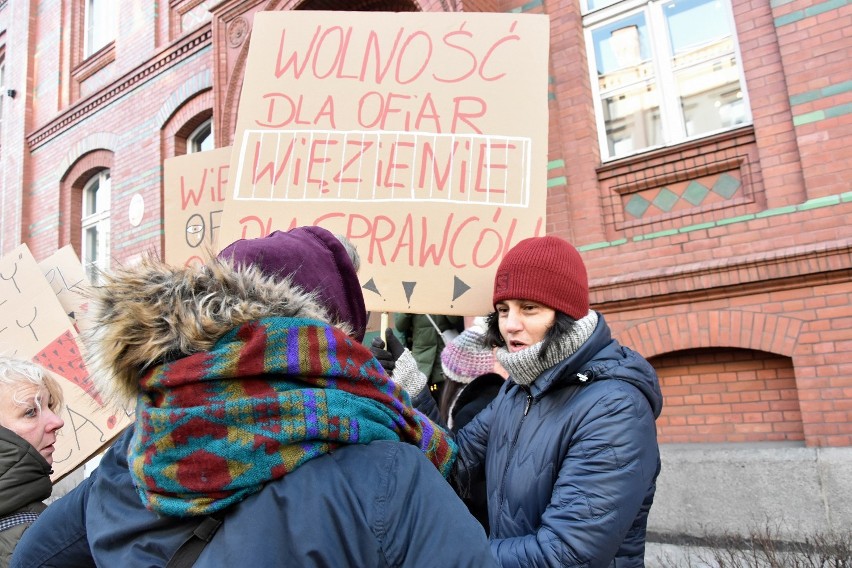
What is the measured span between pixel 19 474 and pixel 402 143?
174 cm

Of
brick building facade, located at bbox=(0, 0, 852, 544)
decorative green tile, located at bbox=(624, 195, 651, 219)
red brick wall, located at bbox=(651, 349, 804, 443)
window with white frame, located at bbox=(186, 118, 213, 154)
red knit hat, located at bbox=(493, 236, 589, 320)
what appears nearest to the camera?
red knit hat, located at bbox=(493, 236, 589, 320)

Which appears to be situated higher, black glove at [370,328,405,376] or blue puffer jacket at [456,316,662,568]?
black glove at [370,328,405,376]

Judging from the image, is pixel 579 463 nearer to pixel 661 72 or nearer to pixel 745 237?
pixel 745 237

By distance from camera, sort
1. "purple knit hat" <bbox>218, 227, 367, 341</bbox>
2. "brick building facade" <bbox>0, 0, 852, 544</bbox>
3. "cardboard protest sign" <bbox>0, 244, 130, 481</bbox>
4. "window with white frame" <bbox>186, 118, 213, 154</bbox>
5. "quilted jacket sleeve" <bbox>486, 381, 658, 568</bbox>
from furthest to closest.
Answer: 1. "window with white frame" <bbox>186, 118, 213, 154</bbox>
2. "brick building facade" <bbox>0, 0, 852, 544</bbox>
3. "cardboard protest sign" <bbox>0, 244, 130, 481</bbox>
4. "quilted jacket sleeve" <bbox>486, 381, 658, 568</bbox>
5. "purple knit hat" <bbox>218, 227, 367, 341</bbox>

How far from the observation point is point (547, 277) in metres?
1.73

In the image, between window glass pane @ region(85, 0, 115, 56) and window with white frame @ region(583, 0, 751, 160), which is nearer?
window with white frame @ region(583, 0, 751, 160)

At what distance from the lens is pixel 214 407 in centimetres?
85

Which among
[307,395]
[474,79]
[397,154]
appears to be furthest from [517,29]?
[307,395]

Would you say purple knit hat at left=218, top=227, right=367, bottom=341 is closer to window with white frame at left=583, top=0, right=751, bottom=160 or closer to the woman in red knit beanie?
the woman in red knit beanie

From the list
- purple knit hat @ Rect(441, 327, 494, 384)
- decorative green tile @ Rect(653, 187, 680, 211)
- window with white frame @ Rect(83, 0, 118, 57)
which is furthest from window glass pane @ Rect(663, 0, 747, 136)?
window with white frame @ Rect(83, 0, 118, 57)

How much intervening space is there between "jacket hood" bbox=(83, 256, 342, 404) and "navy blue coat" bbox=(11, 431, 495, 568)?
0.23 metres

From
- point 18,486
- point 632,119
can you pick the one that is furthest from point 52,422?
point 632,119

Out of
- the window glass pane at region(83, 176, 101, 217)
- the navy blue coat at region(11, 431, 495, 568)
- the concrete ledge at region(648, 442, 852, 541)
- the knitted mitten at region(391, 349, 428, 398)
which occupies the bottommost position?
the concrete ledge at region(648, 442, 852, 541)

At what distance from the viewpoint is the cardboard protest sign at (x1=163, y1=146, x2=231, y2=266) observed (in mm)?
3111
